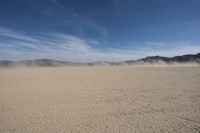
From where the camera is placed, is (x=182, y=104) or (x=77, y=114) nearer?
(x=77, y=114)

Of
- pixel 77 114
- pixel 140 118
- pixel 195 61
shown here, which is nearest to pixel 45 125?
pixel 77 114

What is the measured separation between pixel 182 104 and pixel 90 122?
4.64 meters

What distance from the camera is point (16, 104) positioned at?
8.62 m

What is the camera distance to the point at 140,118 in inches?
256

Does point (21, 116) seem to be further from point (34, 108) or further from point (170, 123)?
point (170, 123)

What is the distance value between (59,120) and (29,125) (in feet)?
3.39

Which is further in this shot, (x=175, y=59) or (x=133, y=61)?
(x=133, y=61)

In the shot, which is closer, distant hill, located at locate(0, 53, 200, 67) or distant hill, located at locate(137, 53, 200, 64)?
distant hill, located at locate(137, 53, 200, 64)

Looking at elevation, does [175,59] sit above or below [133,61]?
above

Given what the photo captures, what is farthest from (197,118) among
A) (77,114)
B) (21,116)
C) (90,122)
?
(21,116)

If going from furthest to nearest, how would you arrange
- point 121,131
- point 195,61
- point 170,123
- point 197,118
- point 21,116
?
1. point 195,61
2. point 21,116
3. point 197,118
4. point 170,123
5. point 121,131

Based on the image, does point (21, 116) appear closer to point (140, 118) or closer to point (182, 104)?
point (140, 118)

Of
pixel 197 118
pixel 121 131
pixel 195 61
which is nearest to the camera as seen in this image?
pixel 121 131

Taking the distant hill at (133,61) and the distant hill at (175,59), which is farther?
the distant hill at (133,61)
